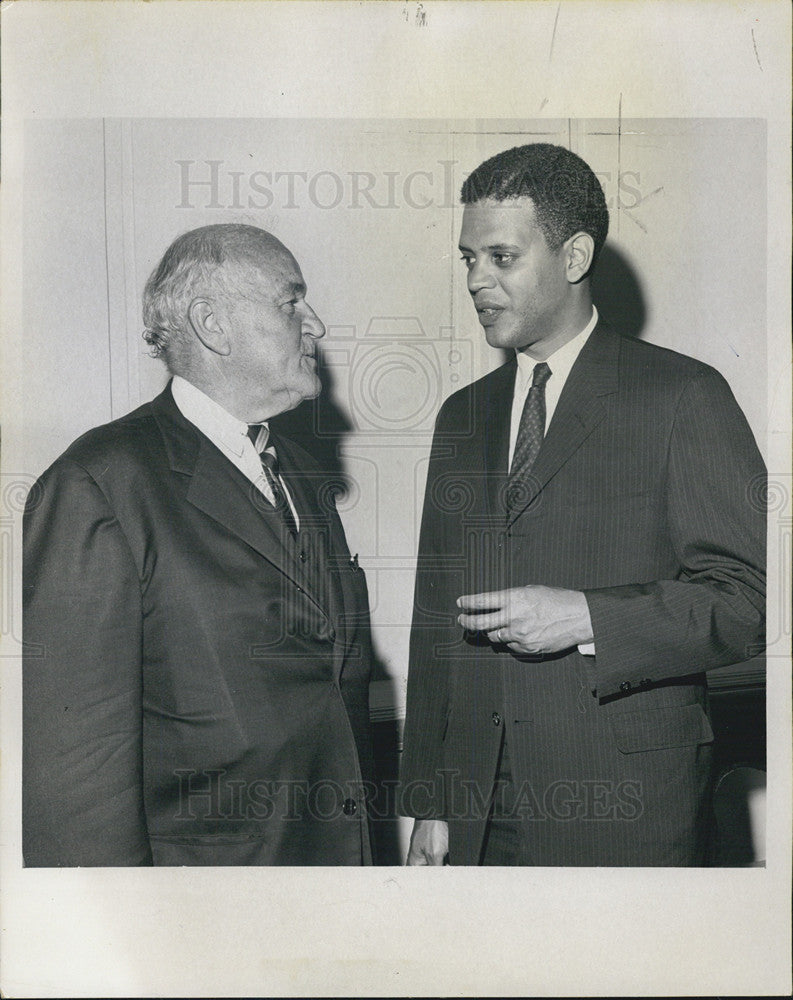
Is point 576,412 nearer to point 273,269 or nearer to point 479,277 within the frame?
point 479,277

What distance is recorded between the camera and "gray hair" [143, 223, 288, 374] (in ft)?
7.05

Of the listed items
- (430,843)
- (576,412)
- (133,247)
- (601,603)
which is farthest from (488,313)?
(430,843)

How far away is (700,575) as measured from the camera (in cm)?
207

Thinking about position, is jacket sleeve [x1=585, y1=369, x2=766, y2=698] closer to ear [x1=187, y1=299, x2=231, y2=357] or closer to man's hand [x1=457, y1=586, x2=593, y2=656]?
man's hand [x1=457, y1=586, x2=593, y2=656]

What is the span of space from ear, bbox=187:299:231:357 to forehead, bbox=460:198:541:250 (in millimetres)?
563

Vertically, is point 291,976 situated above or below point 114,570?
below

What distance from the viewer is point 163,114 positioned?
221cm

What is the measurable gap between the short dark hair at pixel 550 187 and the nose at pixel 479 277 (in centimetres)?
14

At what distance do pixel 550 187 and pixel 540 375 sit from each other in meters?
0.41

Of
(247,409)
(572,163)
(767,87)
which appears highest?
(767,87)

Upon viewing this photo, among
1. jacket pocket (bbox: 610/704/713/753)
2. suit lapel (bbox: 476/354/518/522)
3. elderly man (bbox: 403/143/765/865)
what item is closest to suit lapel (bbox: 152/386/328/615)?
elderly man (bbox: 403/143/765/865)

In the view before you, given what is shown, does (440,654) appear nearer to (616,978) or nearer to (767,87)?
(616,978)

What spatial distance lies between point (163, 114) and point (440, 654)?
1.34m

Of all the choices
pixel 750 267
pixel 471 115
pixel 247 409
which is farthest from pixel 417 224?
pixel 750 267
